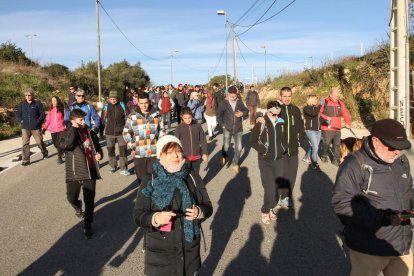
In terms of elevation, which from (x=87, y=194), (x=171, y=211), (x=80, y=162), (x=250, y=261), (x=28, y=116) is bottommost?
(x=250, y=261)

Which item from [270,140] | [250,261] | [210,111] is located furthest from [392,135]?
[210,111]

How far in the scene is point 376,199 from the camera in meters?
2.72

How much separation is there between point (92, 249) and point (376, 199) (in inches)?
138

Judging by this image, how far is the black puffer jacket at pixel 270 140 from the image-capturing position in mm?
5730

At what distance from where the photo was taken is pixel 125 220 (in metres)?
6.04

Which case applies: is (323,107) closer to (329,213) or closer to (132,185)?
(329,213)

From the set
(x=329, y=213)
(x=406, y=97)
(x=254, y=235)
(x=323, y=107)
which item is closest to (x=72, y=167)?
(x=254, y=235)

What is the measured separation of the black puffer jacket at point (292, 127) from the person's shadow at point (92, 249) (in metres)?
2.45

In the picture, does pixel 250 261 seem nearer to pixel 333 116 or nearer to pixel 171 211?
pixel 171 211

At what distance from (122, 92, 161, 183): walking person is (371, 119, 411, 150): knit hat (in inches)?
156

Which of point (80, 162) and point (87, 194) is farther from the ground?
point (80, 162)

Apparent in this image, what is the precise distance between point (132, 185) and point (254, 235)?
Result: 369cm

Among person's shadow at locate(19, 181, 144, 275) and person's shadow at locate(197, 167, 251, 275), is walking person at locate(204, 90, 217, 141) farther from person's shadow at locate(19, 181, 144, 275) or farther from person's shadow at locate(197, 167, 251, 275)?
person's shadow at locate(19, 181, 144, 275)

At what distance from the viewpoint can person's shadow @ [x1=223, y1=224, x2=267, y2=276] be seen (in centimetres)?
424
